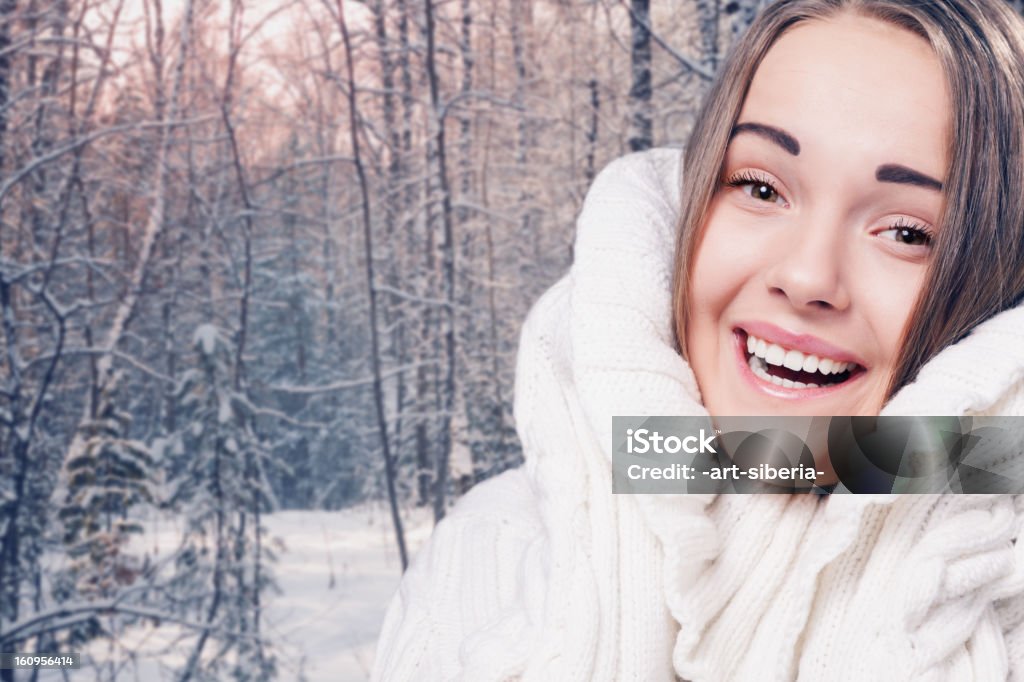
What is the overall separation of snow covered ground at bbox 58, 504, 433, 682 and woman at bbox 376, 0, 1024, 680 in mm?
1755

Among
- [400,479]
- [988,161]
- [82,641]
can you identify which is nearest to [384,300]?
[400,479]

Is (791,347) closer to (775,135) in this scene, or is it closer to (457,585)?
(775,135)

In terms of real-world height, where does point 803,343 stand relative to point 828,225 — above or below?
below

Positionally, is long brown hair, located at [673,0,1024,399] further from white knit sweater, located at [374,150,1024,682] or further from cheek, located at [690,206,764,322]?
cheek, located at [690,206,764,322]

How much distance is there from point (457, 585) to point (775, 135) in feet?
2.61

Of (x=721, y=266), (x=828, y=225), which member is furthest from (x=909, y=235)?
(x=721, y=266)

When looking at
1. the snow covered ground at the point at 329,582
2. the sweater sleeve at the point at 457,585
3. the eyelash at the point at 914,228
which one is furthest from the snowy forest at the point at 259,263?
the eyelash at the point at 914,228

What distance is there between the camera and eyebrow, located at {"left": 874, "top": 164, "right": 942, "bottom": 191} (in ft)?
3.16

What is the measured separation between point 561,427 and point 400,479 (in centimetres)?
177

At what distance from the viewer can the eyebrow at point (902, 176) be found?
37.9 inches

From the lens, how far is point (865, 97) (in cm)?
98

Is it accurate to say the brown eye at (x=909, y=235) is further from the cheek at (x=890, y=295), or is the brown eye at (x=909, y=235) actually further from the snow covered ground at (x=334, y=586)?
the snow covered ground at (x=334, y=586)
